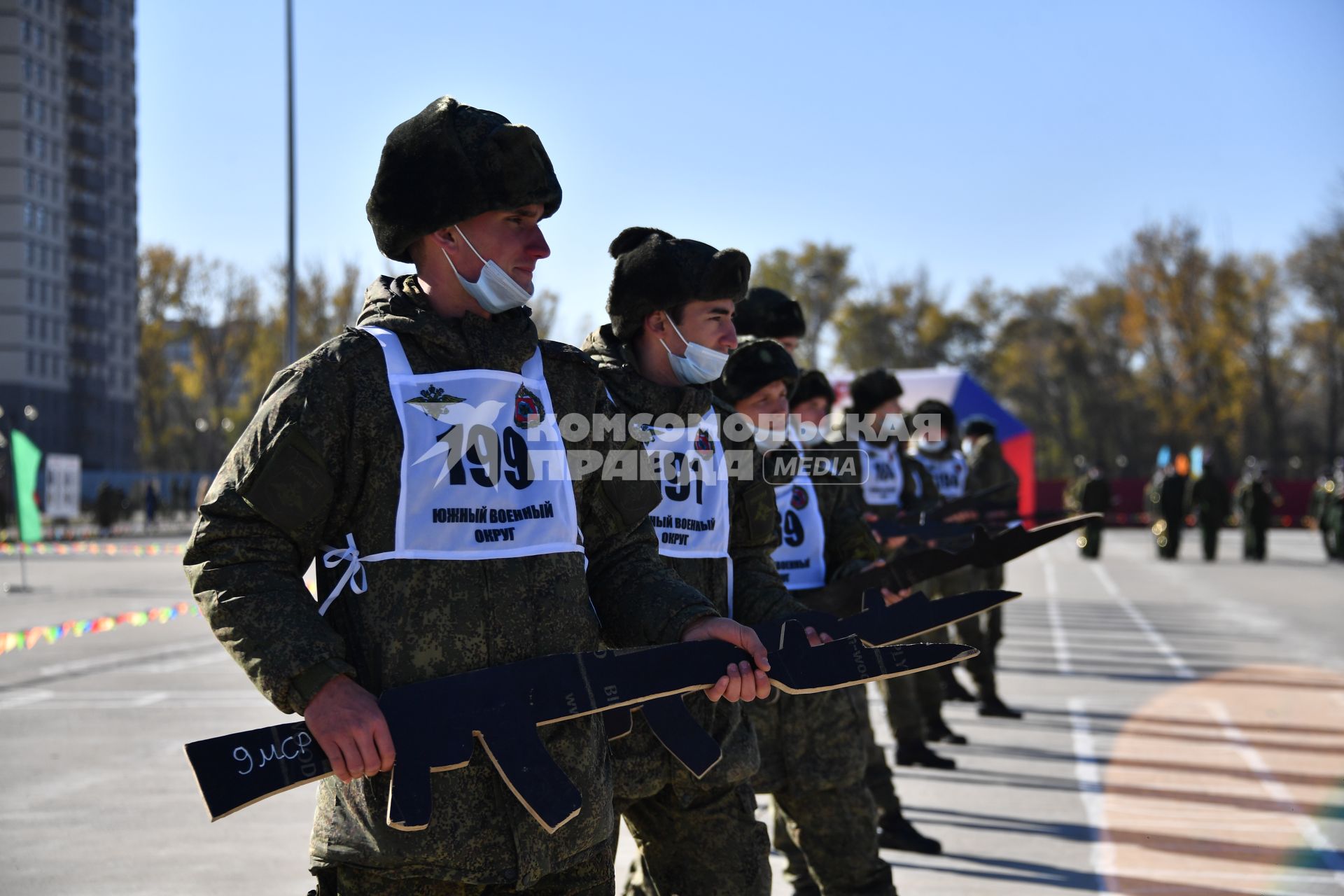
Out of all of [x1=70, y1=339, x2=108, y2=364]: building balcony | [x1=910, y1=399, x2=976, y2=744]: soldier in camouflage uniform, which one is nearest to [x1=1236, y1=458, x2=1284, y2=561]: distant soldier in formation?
[x1=910, y1=399, x2=976, y2=744]: soldier in camouflage uniform

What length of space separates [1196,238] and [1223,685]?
62082mm

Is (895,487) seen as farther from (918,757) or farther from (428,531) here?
(428,531)

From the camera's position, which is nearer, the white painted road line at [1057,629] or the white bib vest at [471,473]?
the white bib vest at [471,473]

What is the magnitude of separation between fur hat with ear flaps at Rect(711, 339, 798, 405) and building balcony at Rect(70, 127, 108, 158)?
291 ft

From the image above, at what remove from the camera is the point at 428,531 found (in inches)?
104

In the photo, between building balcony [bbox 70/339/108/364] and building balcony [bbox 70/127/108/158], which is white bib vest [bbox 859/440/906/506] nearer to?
building balcony [bbox 70/339/108/364]

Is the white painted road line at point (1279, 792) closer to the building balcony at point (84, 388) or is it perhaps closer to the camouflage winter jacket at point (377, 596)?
the camouflage winter jacket at point (377, 596)

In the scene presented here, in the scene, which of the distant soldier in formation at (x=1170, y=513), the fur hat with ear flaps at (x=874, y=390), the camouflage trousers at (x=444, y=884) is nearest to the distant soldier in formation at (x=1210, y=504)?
the distant soldier in formation at (x=1170, y=513)

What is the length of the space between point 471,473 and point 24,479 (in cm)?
2064

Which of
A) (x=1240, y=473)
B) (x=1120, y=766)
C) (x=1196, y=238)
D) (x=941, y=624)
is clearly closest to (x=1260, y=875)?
(x=1120, y=766)

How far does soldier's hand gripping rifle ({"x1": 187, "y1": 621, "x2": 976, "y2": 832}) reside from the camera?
234 centimetres

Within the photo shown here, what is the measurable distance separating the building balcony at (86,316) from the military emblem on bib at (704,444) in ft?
291

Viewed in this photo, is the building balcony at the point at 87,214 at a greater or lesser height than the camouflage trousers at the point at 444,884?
greater

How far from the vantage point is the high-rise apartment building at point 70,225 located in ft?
255
